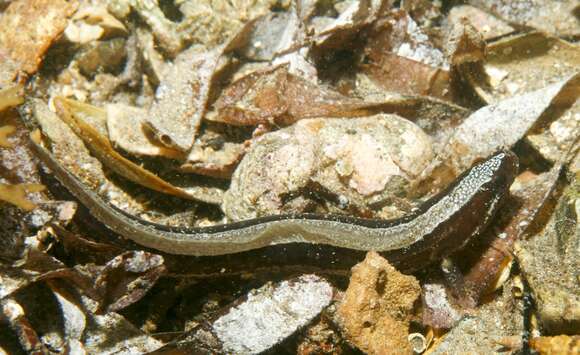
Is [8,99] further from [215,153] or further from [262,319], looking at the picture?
[262,319]

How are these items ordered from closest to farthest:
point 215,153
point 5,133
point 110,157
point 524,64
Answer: point 5,133, point 110,157, point 215,153, point 524,64

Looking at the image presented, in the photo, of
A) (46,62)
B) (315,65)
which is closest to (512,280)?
(315,65)

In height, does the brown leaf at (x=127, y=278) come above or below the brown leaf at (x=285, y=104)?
below

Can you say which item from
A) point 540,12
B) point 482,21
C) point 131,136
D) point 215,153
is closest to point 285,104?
point 215,153

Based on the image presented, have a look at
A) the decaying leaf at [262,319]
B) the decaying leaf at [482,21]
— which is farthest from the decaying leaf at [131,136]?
the decaying leaf at [482,21]

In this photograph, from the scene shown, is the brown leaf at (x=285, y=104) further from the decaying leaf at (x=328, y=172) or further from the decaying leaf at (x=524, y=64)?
the decaying leaf at (x=524, y=64)

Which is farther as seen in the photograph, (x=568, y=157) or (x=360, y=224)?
(x=568, y=157)

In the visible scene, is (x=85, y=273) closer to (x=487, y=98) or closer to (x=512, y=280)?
(x=512, y=280)

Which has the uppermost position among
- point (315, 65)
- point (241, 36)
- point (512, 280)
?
point (241, 36)
